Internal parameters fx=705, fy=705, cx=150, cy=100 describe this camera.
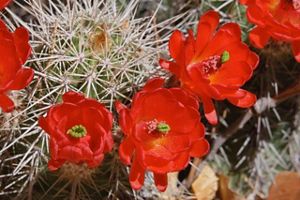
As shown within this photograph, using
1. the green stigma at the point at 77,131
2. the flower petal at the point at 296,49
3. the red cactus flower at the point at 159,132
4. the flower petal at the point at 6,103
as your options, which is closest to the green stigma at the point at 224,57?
the red cactus flower at the point at 159,132

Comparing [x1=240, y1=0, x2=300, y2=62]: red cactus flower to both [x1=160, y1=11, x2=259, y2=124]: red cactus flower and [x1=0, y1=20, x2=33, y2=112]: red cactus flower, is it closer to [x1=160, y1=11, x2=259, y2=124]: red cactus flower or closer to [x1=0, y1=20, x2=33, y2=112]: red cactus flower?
[x1=160, y1=11, x2=259, y2=124]: red cactus flower

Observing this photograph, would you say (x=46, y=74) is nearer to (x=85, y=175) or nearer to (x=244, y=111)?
(x=85, y=175)

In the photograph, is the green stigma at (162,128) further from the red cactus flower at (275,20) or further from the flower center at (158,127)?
the red cactus flower at (275,20)

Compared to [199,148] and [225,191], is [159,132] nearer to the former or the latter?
[199,148]

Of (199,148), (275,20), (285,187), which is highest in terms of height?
(275,20)

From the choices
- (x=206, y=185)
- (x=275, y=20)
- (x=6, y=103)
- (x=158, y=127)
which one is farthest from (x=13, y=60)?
(x=206, y=185)

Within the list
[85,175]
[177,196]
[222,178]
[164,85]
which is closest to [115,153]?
[85,175]
